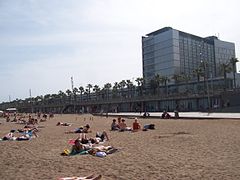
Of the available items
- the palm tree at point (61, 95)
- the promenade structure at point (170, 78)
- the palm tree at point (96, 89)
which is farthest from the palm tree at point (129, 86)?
the palm tree at point (61, 95)

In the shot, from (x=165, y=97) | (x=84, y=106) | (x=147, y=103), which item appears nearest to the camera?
(x=165, y=97)

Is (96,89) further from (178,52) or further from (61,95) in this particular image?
(178,52)

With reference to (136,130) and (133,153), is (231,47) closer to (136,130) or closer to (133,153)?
(136,130)

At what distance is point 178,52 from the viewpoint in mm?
117125

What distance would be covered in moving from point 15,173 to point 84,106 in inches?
4268

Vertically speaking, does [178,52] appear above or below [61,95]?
above

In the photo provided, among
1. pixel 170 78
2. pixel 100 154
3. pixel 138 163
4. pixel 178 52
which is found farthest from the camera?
pixel 178 52

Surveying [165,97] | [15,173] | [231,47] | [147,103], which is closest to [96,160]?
[15,173]

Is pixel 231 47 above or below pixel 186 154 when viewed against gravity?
above

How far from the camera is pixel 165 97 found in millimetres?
82500

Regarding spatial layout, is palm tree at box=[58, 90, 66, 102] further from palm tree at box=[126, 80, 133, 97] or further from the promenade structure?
palm tree at box=[126, 80, 133, 97]

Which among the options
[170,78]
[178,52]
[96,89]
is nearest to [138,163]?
[170,78]

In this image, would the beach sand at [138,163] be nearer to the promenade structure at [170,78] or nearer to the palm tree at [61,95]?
the promenade structure at [170,78]

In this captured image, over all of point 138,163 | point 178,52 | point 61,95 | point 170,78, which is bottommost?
point 138,163
